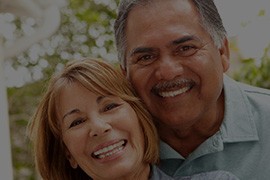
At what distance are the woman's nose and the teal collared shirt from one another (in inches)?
13.1

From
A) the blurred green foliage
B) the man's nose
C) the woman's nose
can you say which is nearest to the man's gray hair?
the man's nose

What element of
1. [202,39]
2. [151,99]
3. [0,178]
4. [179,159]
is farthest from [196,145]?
[0,178]

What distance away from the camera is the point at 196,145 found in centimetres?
248

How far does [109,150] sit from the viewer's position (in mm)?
2229

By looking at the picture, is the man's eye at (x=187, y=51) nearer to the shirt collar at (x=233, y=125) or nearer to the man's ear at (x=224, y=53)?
the man's ear at (x=224, y=53)

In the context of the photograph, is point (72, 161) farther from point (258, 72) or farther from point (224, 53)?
point (258, 72)

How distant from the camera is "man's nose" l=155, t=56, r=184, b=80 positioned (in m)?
2.20

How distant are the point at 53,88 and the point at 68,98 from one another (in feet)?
0.34

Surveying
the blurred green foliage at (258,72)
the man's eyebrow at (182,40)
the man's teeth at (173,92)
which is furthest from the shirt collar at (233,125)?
the blurred green foliage at (258,72)

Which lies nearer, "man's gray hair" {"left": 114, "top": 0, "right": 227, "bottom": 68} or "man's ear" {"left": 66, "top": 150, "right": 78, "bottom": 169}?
"man's gray hair" {"left": 114, "top": 0, "right": 227, "bottom": 68}

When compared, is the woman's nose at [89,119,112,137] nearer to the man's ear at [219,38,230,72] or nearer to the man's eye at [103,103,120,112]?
the man's eye at [103,103,120,112]

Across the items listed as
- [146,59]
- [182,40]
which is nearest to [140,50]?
[146,59]

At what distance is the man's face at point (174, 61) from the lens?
2.21 meters

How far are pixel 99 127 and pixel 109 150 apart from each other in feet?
0.31
